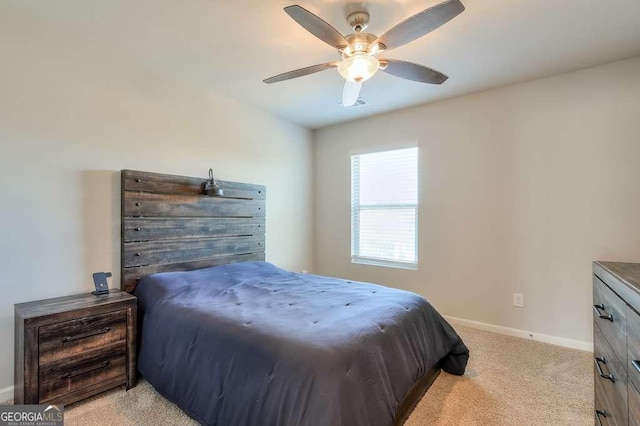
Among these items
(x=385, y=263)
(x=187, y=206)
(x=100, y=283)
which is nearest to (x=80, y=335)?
(x=100, y=283)

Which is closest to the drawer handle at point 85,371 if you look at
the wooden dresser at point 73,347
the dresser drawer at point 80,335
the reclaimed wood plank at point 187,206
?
the wooden dresser at point 73,347

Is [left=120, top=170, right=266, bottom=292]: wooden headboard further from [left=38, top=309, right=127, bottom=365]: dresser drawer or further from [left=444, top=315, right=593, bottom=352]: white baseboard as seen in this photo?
[left=444, top=315, right=593, bottom=352]: white baseboard

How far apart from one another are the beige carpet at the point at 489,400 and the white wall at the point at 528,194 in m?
0.62

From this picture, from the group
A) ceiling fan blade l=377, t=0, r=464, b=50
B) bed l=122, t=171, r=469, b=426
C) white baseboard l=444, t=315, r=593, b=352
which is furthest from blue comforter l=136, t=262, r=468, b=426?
ceiling fan blade l=377, t=0, r=464, b=50

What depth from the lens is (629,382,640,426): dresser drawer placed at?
102 centimetres

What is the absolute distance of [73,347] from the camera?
1.85 m

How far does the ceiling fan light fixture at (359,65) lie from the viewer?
175 cm

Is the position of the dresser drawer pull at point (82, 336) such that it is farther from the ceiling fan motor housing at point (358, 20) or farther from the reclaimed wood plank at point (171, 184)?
the ceiling fan motor housing at point (358, 20)

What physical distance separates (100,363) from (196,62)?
233 centimetres

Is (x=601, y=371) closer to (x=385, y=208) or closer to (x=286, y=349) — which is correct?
(x=286, y=349)

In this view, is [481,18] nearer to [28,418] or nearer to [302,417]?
[302,417]

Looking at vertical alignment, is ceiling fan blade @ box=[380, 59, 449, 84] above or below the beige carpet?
above

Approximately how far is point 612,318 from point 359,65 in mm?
1747

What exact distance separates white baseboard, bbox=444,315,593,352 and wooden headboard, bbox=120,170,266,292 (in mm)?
2336
